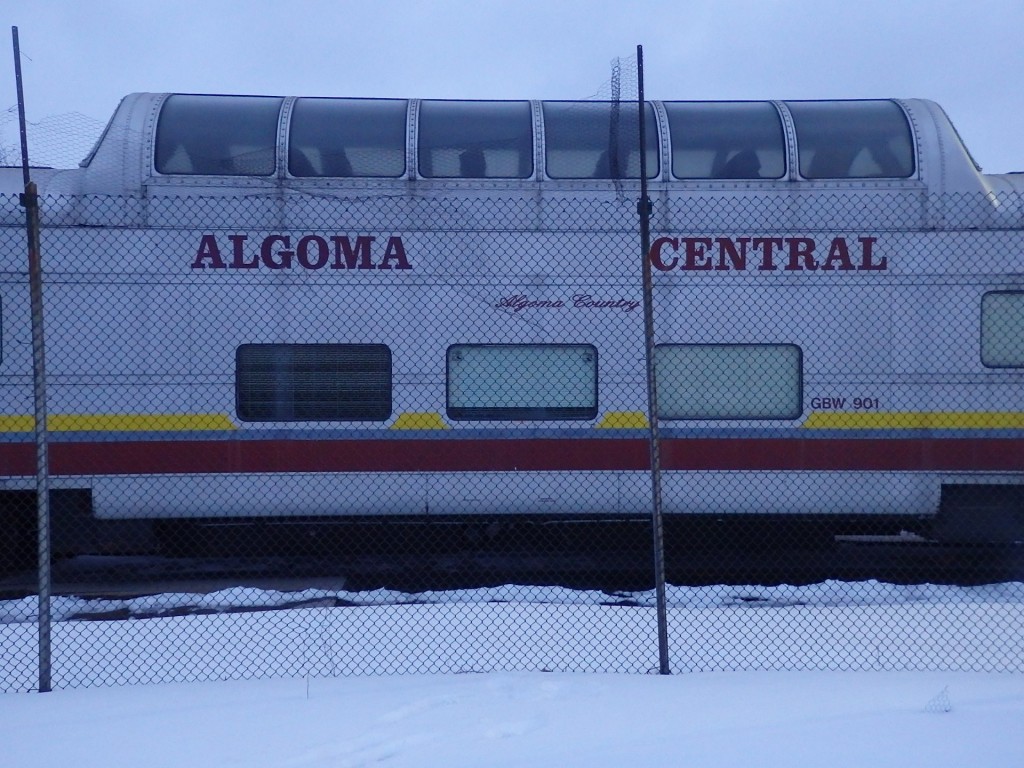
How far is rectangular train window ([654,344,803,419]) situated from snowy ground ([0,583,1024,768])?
1.47 m

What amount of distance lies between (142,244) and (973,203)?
625 cm

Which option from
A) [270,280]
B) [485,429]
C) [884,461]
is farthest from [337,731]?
[884,461]

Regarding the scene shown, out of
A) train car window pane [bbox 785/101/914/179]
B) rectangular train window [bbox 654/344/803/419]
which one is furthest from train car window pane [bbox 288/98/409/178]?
train car window pane [bbox 785/101/914/179]

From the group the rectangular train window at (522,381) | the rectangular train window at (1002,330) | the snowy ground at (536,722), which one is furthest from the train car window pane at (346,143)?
the rectangular train window at (1002,330)

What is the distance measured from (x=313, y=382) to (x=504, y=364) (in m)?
1.45

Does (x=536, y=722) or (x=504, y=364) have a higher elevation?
(x=504, y=364)

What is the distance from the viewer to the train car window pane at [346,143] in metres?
7.09

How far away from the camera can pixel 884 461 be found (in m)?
7.11

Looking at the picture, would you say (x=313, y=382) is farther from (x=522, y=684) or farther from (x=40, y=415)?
(x=522, y=684)

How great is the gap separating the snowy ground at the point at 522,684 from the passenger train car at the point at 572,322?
1018 millimetres

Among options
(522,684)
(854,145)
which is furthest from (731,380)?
(522,684)

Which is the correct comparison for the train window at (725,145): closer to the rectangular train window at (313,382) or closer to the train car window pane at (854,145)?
the train car window pane at (854,145)

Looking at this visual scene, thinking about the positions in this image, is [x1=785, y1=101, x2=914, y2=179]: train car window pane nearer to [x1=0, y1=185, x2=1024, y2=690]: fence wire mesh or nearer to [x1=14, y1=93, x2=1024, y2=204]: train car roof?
[x1=14, y1=93, x2=1024, y2=204]: train car roof

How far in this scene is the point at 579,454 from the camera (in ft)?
23.3
